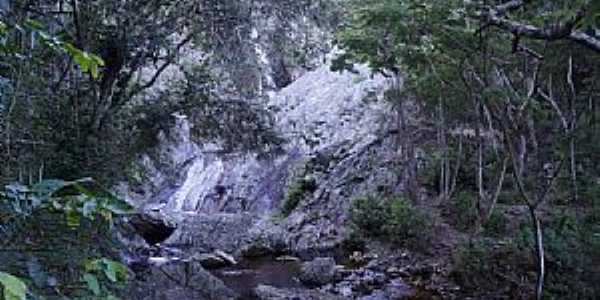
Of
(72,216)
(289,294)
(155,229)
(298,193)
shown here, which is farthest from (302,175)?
(72,216)

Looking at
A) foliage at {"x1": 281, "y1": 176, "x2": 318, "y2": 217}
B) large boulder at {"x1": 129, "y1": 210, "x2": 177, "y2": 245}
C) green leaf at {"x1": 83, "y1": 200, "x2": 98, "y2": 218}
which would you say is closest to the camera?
green leaf at {"x1": 83, "y1": 200, "x2": 98, "y2": 218}

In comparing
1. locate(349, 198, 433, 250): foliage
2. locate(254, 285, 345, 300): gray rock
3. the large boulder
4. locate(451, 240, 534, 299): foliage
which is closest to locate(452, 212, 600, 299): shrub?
locate(451, 240, 534, 299): foliage

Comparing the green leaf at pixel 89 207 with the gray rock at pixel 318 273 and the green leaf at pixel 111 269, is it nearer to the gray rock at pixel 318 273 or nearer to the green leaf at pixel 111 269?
the green leaf at pixel 111 269

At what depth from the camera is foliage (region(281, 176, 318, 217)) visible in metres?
18.0

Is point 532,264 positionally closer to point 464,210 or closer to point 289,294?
point 289,294

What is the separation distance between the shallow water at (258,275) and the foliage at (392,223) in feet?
5.51

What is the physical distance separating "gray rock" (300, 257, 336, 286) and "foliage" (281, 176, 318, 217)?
7.09m

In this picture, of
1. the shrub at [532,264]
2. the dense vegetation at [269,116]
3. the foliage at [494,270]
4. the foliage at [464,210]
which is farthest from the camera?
the foliage at [464,210]

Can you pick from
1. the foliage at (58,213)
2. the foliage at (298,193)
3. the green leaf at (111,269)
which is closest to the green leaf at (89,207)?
the foliage at (58,213)

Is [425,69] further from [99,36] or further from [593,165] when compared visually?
[99,36]

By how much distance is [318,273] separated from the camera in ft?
33.9

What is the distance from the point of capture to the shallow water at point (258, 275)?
10099 mm

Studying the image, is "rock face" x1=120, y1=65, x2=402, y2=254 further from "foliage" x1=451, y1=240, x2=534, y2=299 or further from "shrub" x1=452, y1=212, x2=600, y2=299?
"shrub" x1=452, y1=212, x2=600, y2=299

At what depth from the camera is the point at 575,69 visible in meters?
12.1
